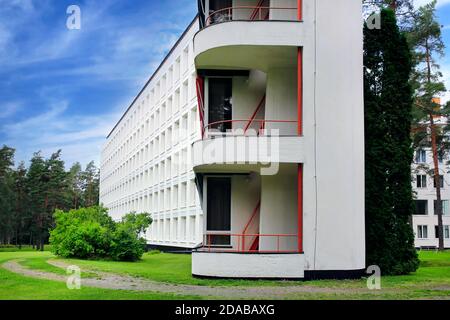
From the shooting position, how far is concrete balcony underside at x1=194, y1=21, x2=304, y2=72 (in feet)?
61.4

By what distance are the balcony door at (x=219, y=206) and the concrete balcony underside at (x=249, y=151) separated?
272cm

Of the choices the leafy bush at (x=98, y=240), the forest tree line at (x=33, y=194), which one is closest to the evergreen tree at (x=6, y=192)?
the forest tree line at (x=33, y=194)

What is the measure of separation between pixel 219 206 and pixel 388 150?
22.9 ft

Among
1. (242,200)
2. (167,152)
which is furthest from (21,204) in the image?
(242,200)

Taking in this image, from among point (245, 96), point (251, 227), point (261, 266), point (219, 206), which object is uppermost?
point (245, 96)

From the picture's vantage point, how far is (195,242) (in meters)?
39.7

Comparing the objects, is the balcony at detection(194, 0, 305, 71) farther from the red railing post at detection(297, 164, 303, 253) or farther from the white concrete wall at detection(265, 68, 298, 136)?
the red railing post at detection(297, 164, 303, 253)

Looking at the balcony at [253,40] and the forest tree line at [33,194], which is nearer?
the balcony at [253,40]

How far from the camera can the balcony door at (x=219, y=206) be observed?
22234 mm

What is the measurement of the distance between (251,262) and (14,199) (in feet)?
213

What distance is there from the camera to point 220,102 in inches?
893

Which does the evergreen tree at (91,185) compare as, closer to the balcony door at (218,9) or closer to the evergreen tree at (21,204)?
the evergreen tree at (21,204)

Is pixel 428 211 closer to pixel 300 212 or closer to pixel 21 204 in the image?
pixel 21 204

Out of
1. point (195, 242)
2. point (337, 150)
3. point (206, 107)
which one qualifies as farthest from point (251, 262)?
point (195, 242)
